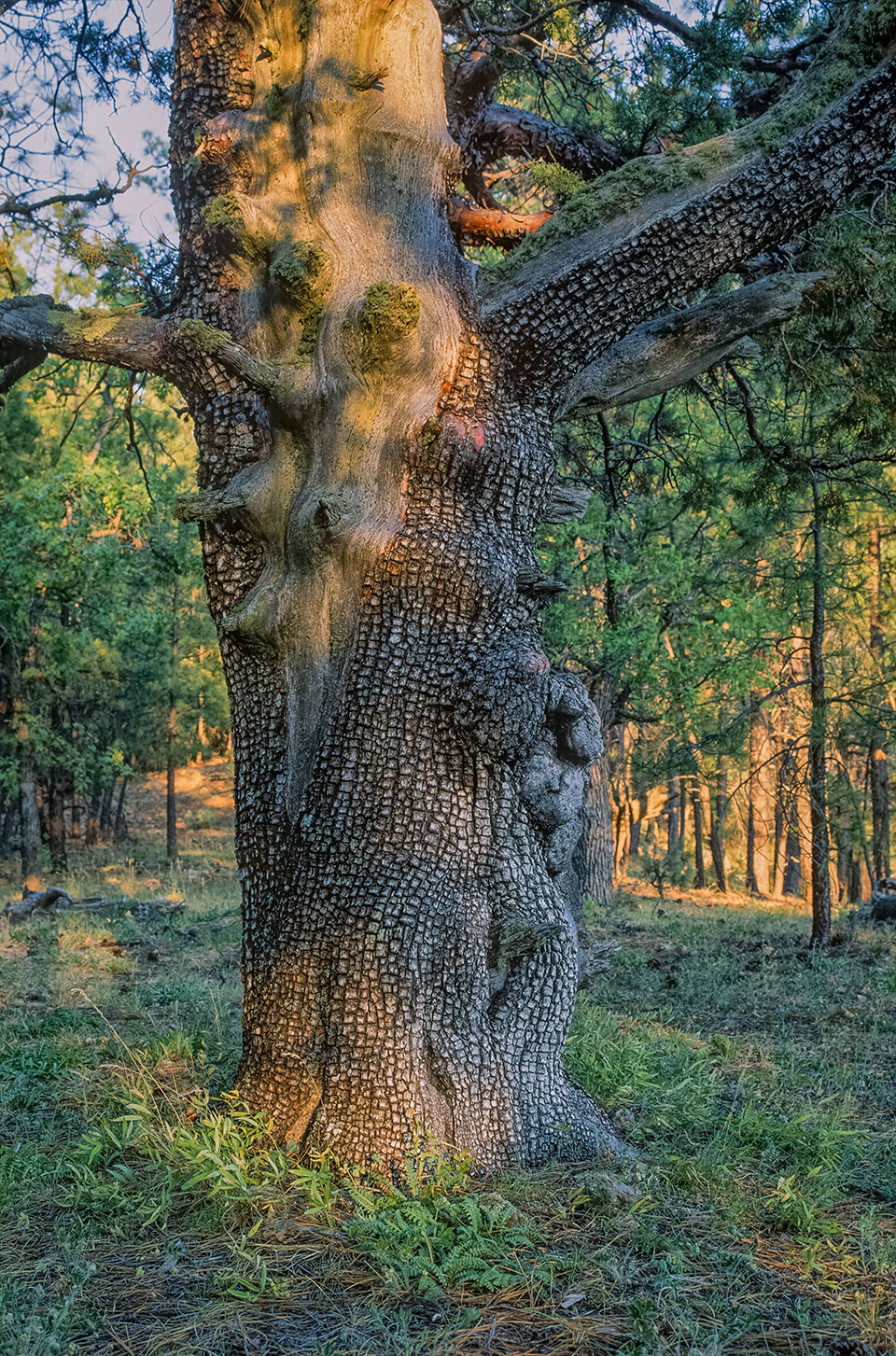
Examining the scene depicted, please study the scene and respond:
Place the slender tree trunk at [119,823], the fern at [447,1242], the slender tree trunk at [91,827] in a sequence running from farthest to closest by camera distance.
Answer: the slender tree trunk at [119,823] < the slender tree trunk at [91,827] < the fern at [447,1242]

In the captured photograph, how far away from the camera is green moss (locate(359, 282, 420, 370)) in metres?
3.62

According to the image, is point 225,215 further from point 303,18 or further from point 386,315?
point 303,18

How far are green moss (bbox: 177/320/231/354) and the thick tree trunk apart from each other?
0.13 meters

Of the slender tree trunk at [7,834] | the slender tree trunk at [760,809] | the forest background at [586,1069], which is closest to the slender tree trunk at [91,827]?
the slender tree trunk at [7,834]

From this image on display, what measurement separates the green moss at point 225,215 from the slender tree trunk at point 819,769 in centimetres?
627

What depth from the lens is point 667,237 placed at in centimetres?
390

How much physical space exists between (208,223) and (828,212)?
283 centimetres

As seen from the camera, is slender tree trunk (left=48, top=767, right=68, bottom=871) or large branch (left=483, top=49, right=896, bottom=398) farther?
slender tree trunk (left=48, top=767, right=68, bottom=871)

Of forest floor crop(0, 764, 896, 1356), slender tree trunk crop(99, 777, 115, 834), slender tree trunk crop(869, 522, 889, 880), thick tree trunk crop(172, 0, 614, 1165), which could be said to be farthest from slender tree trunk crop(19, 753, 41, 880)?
slender tree trunk crop(869, 522, 889, 880)

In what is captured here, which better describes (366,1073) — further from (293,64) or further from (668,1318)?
(293,64)

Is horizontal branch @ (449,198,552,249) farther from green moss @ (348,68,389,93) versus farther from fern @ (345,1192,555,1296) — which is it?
fern @ (345,1192,555,1296)

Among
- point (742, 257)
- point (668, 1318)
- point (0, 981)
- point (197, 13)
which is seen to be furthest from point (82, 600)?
point (668, 1318)

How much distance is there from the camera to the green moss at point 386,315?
3.62 m

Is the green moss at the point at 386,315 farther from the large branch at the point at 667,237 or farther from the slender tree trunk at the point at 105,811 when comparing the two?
the slender tree trunk at the point at 105,811
